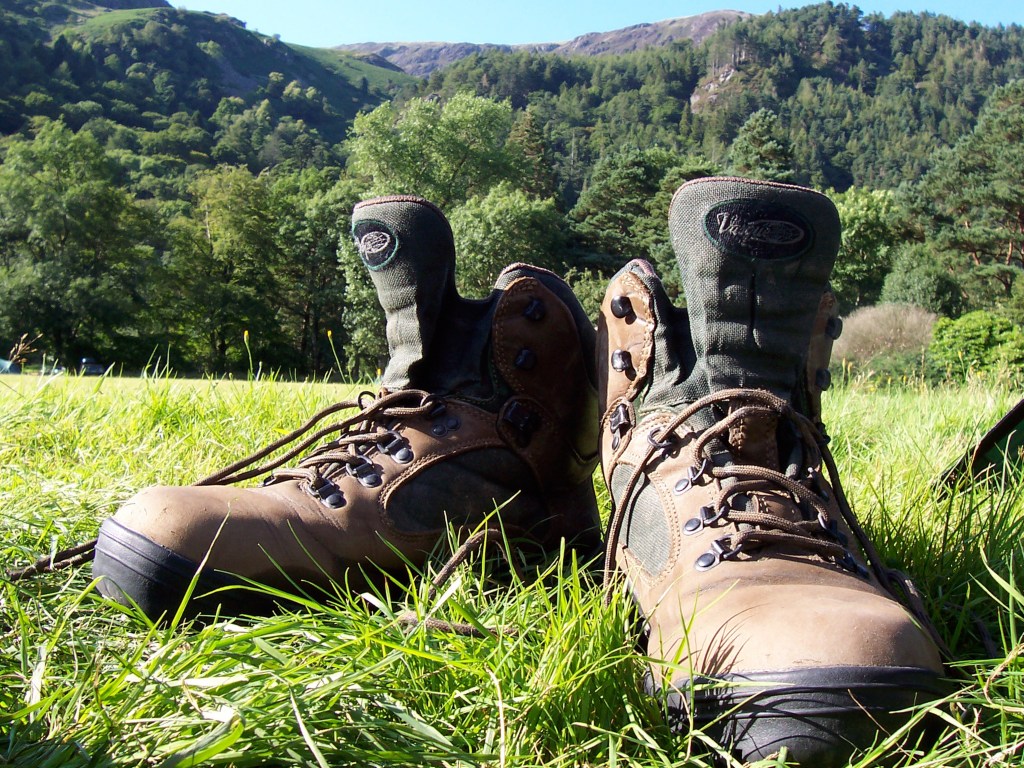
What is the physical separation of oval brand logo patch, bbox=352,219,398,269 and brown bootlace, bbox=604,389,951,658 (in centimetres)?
83

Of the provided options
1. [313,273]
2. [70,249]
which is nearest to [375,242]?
[70,249]

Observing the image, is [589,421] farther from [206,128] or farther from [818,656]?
[206,128]

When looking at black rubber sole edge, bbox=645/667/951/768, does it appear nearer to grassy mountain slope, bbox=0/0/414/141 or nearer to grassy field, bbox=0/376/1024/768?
grassy field, bbox=0/376/1024/768

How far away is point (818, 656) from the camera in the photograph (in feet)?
3.91

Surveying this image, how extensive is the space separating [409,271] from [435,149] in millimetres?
64296

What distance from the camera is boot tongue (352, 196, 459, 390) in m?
2.14

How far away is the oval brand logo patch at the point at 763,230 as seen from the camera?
66.7 inches

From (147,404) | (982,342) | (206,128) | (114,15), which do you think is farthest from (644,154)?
(114,15)

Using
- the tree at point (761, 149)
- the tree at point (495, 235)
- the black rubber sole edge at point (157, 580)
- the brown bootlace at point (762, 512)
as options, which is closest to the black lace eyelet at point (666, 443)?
the brown bootlace at point (762, 512)

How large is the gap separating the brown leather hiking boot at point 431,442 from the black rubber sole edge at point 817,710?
2.71 ft

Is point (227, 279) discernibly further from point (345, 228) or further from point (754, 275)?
point (754, 275)

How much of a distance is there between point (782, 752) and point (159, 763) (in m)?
0.77

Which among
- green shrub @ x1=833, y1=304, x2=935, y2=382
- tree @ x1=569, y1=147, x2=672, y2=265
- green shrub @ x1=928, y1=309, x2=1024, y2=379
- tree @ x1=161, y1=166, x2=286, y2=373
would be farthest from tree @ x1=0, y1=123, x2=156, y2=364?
green shrub @ x1=928, y1=309, x2=1024, y2=379

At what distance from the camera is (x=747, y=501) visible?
63.3 inches
